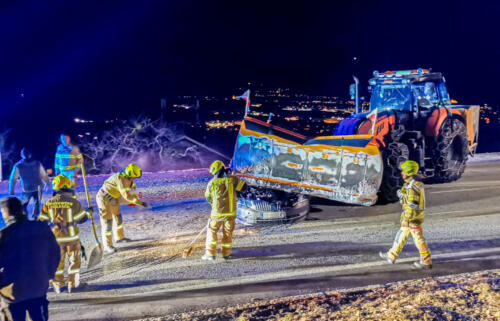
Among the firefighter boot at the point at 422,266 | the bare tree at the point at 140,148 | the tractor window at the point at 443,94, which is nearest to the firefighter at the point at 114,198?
the firefighter boot at the point at 422,266

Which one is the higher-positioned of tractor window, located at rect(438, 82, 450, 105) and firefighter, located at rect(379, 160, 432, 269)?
tractor window, located at rect(438, 82, 450, 105)

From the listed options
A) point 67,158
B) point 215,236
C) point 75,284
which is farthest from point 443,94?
point 75,284

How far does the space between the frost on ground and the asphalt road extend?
39 centimetres

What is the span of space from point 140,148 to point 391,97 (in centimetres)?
1149

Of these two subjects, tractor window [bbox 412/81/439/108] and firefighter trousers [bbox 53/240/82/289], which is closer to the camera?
firefighter trousers [bbox 53/240/82/289]

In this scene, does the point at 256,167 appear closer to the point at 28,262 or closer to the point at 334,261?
the point at 334,261

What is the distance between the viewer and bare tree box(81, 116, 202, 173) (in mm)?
17703

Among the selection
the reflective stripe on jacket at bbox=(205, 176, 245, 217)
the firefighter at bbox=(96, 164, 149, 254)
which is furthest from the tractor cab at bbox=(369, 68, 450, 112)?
the firefighter at bbox=(96, 164, 149, 254)

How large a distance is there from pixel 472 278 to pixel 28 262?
5.34 metres

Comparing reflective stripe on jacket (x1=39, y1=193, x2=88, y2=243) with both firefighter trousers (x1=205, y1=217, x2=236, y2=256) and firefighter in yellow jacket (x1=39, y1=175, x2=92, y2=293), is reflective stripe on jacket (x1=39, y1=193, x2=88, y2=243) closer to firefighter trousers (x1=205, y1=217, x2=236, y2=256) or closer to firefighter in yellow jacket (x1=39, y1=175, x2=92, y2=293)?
firefighter in yellow jacket (x1=39, y1=175, x2=92, y2=293)

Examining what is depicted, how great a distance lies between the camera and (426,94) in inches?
460

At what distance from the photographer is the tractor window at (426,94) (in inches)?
457

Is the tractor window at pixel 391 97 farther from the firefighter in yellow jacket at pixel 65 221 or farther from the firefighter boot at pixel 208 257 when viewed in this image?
the firefighter in yellow jacket at pixel 65 221

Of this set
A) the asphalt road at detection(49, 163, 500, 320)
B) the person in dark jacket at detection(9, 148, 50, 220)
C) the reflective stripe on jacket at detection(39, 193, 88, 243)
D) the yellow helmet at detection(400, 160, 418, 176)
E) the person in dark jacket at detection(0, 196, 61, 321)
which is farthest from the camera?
the person in dark jacket at detection(9, 148, 50, 220)
